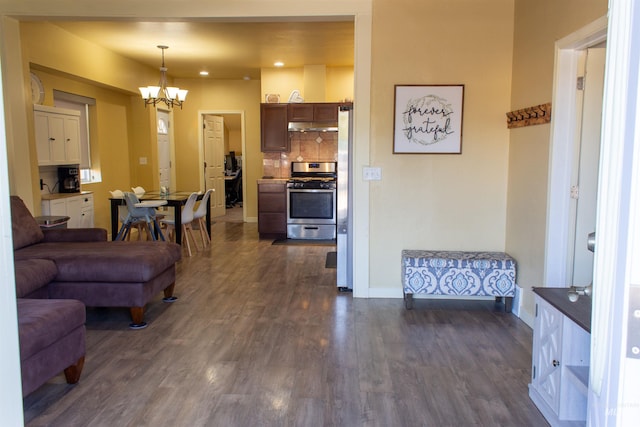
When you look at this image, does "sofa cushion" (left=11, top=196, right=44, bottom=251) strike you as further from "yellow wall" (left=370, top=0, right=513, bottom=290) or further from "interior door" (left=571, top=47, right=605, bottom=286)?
"interior door" (left=571, top=47, right=605, bottom=286)

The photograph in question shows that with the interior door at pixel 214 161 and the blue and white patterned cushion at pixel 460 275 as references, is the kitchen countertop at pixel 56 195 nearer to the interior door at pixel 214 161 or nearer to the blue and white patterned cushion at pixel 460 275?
the interior door at pixel 214 161

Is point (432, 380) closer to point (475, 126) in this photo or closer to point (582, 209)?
point (582, 209)

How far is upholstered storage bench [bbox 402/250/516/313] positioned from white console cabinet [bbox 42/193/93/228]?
4016 millimetres

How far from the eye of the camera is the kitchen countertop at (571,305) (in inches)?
80.1

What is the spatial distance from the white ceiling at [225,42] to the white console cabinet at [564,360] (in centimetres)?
382

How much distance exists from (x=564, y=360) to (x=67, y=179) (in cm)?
600

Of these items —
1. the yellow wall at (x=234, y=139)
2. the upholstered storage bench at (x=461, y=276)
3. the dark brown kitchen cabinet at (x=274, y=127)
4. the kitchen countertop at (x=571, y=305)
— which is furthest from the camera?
the yellow wall at (x=234, y=139)

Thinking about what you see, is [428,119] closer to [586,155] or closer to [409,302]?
[586,155]

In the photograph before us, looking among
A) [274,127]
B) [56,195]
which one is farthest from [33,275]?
[274,127]

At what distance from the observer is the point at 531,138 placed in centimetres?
363

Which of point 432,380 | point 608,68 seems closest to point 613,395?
point 608,68

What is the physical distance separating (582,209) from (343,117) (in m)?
2.13

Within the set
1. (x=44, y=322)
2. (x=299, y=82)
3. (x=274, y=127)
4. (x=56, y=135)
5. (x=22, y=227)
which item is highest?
(x=299, y=82)

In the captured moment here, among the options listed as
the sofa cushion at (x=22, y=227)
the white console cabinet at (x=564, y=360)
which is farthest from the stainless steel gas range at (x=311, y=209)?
the white console cabinet at (x=564, y=360)
